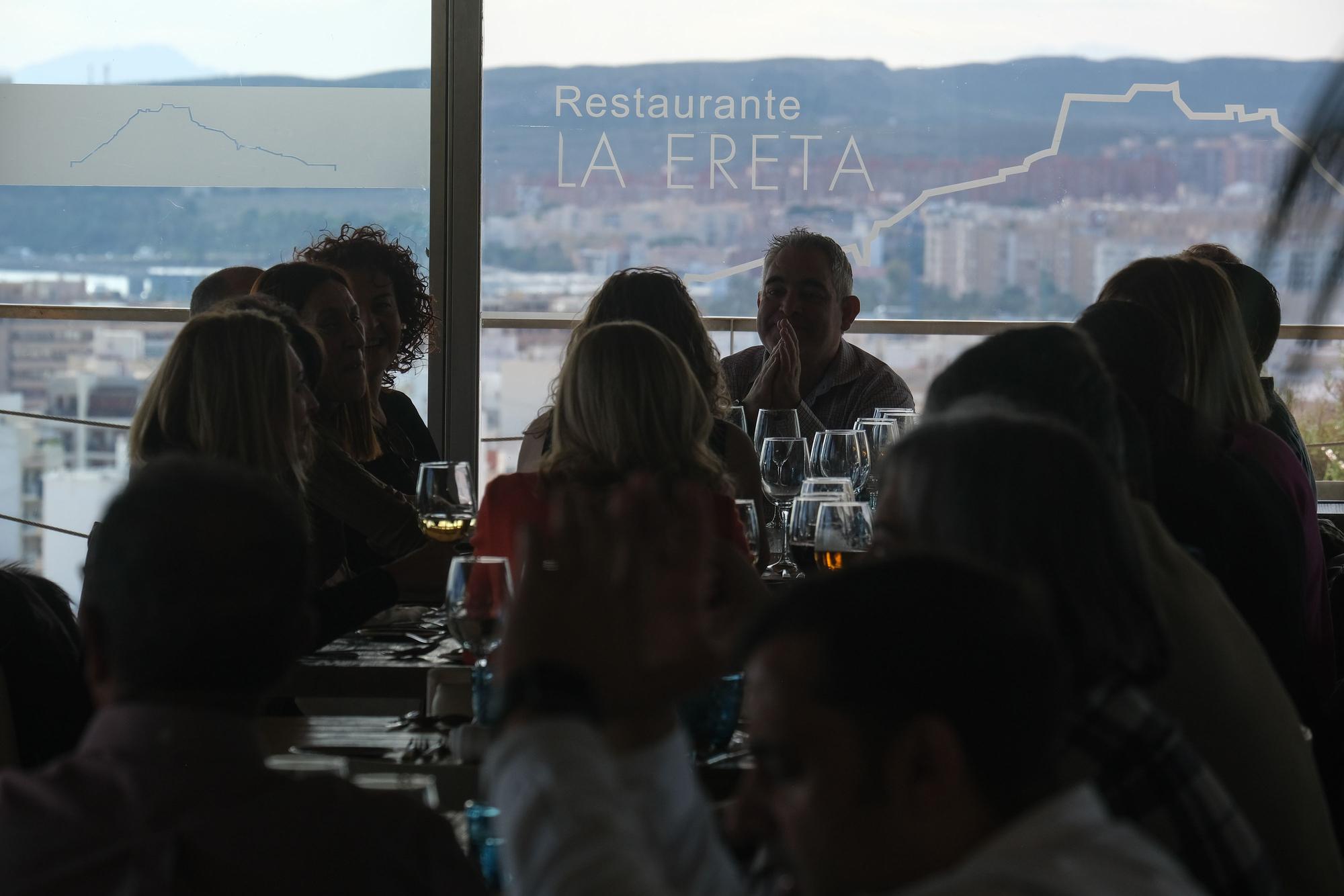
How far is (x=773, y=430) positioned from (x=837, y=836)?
229cm

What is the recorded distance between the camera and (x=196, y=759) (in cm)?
98

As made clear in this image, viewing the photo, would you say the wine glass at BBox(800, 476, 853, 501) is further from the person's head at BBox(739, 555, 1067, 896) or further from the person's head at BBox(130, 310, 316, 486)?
the person's head at BBox(739, 555, 1067, 896)

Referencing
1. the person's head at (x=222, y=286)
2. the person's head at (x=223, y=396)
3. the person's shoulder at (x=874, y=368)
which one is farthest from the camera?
the person's shoulder at (x=874, y=368)

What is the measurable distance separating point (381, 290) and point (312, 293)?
21.0 inches

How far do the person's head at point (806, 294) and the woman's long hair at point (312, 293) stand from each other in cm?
125

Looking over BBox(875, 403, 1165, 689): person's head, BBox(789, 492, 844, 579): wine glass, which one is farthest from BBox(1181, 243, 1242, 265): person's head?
BBox(875, 403, 1165, 689): person's head

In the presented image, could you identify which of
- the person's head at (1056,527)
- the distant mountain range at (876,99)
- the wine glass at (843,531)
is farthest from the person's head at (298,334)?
the distant mountain range at (876,99)

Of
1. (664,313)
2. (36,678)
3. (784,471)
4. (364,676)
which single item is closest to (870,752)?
(36,678)

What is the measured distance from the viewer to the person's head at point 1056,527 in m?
1.02

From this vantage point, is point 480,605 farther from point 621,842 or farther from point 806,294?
point 806,294

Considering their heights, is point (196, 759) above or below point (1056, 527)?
below

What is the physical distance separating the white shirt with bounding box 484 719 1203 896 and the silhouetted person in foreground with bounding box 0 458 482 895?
234 mm

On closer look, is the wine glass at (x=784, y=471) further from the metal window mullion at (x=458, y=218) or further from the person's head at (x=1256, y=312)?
the metal window mullion at (x=458, y=218)

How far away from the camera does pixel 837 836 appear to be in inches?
27.7
